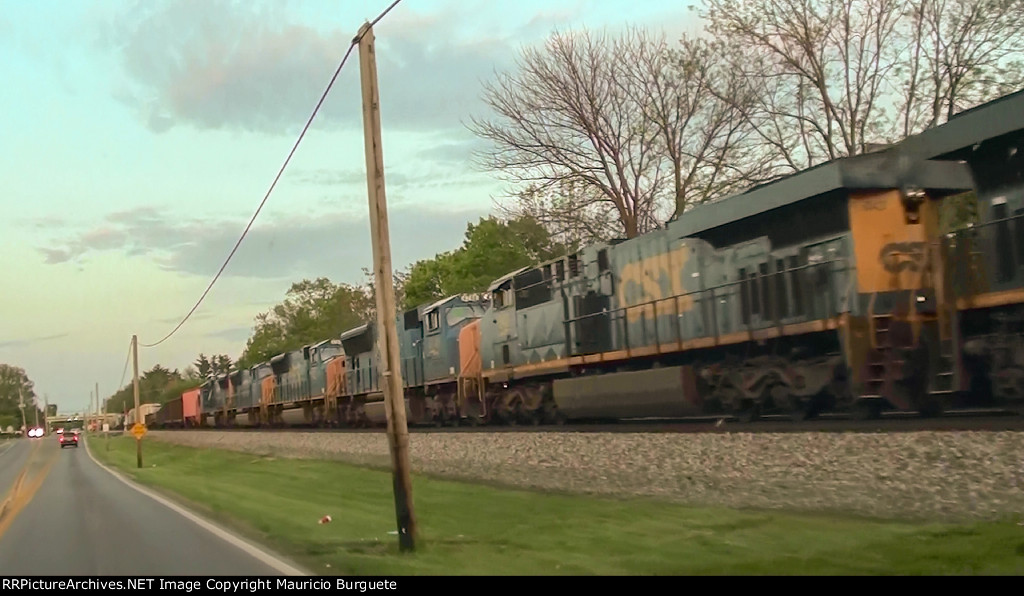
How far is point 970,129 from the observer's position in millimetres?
13516

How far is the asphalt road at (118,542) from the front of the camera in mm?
8703

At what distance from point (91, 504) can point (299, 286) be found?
298 ft

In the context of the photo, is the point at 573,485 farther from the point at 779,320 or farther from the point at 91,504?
the point at 91,504

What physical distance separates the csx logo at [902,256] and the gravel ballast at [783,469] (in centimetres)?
345

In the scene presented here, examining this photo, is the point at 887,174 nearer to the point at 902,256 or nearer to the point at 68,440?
the point at 902,256

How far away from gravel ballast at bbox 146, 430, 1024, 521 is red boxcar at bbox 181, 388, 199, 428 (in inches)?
2338

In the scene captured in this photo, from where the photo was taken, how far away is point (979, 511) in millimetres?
9117

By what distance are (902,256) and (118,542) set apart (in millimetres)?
10959

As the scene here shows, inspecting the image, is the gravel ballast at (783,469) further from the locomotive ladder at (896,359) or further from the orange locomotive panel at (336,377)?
the orange locomotive panel at (336,377)

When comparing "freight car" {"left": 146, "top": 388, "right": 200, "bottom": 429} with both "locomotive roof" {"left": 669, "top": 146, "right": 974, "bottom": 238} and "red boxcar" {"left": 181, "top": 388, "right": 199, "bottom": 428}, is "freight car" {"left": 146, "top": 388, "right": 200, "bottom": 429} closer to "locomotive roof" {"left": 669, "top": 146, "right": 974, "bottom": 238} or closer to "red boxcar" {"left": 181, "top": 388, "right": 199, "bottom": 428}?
"red boxcar" {"left": 181, "top": 388, "right": 199, "bottom": 428}

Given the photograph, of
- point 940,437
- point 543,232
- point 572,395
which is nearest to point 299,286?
point 543,232

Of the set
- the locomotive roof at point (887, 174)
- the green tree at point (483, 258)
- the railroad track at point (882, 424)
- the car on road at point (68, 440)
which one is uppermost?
the green tree at point (483, 258)

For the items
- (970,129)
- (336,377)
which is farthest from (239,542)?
(336,377)


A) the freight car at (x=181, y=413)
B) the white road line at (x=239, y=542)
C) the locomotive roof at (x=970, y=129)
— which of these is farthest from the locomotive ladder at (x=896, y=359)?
the freight car at (x=181, y=413)
